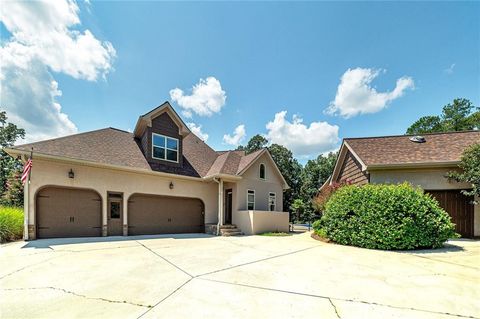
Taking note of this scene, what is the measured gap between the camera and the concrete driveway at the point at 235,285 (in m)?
3.08

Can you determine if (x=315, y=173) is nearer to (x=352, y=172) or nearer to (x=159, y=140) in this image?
(x=352, y=172)

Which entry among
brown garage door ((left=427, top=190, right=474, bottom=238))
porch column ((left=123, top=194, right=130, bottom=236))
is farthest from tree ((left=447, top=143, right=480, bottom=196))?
porch column ((left=123, top=194, right=130, bottom=236))

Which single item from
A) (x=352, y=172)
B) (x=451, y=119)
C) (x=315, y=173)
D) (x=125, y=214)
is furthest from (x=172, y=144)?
(x=451, y=119)

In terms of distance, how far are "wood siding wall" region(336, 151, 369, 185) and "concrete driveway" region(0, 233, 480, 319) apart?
5462mm

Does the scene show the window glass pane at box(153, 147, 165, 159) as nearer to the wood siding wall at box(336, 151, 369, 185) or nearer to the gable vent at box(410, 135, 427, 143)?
the wood siding wall at box(336, 151, 369, 185)

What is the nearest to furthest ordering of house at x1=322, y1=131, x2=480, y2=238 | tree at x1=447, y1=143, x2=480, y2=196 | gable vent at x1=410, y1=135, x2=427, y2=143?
tree at x1=447, y1=143, x2=480, y2=196 → house at x1=322, y1=131, x2=480, y2=238 → gable vent at x1=410, y1=135, x2=427, y2=143

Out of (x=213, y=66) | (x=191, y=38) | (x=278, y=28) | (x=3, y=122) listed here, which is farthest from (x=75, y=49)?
(x=3, y=122)

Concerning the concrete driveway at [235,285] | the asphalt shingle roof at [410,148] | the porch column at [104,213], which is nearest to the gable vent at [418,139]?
the asphalt shingle roof at [410,148]

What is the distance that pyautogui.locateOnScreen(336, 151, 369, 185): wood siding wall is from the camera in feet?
39.0

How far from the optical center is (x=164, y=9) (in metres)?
10.3

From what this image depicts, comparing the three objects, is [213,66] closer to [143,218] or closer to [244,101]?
[244,101]

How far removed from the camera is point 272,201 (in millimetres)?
16359

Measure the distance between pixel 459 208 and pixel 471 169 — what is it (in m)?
2.01

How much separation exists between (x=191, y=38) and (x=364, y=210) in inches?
465
